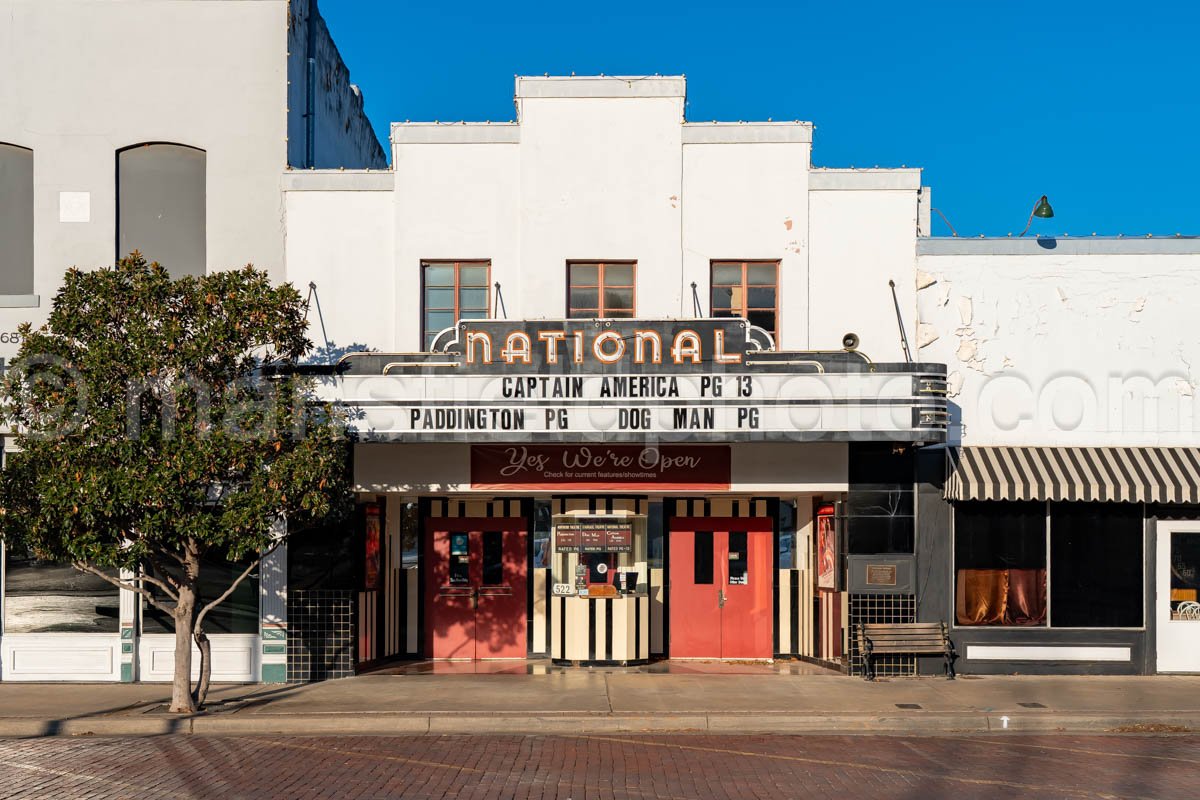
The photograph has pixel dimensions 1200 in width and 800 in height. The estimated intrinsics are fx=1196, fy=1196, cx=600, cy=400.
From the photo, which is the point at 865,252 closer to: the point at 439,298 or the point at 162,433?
the point at 439,298

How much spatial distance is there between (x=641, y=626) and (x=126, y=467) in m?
8.30

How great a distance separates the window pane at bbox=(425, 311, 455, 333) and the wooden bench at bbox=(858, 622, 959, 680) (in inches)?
301

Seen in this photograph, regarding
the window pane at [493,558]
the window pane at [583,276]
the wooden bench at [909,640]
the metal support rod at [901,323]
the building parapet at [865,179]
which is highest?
the building parapet at [865,179]

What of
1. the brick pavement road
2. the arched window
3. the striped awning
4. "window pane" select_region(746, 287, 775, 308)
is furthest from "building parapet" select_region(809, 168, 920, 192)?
the arched window

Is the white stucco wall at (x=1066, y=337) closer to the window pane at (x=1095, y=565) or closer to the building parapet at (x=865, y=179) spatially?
the building parapet at (x=865, y=179)

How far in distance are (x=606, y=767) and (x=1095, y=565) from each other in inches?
363

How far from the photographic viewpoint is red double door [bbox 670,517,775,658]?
1978 cm

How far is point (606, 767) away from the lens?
12297 mm

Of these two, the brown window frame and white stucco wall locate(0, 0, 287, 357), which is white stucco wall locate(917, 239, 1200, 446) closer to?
the brown window frame

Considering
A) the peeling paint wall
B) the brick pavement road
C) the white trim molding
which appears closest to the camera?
the brick pavement road

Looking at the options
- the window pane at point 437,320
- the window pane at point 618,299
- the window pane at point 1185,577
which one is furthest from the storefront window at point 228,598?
the window pane at point 1185,577

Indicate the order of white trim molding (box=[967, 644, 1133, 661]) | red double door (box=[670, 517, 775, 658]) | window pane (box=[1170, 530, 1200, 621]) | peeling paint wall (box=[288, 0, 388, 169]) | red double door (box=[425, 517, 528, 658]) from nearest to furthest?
white trim molding (box=[967, 644, 1133, 661])
window pane (box=[1170, 530, 1200, 621])
peeling paint wall (box=[288, 0, 388, 169])
red double door (box=[670, 517, 775, 658])
red double door (box=[425, 517, 528, 658])

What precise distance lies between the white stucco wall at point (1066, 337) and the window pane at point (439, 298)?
7091mm

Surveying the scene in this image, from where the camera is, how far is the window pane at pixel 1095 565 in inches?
697
